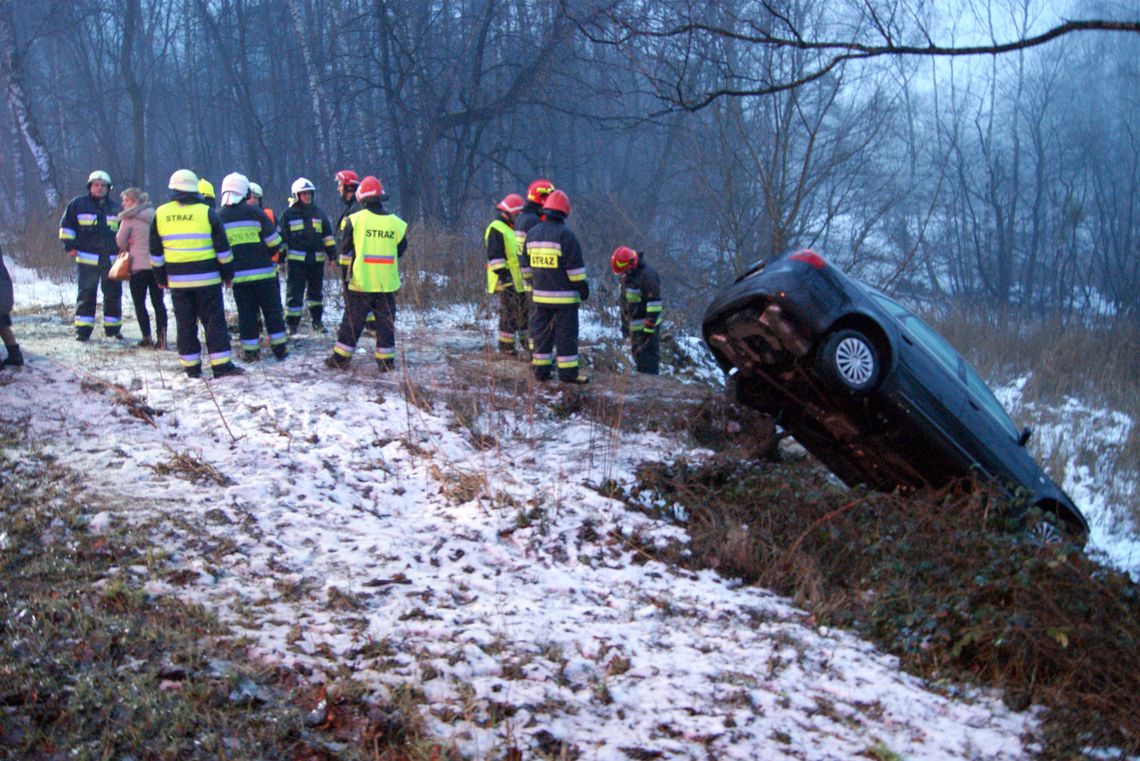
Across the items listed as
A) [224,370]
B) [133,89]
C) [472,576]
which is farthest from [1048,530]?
[133,89]

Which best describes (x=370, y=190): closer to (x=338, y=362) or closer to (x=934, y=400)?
(x=338, y=362)

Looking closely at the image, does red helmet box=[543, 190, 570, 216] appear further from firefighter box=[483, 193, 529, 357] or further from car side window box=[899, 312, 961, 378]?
car side window box=[899, 312, 961, 378]

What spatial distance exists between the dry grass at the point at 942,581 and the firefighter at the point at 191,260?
185 inches

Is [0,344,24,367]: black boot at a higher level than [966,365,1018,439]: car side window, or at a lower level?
higher

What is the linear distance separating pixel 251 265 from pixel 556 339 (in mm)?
3271

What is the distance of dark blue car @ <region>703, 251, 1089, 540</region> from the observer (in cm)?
632

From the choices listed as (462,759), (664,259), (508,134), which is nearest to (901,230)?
(508,134)

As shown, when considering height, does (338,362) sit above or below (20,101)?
below

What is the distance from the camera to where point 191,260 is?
8570mm

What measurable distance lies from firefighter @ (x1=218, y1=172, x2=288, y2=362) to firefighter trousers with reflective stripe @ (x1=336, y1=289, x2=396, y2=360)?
3.15 feet

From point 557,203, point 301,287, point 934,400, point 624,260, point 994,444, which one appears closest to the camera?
point 934,400

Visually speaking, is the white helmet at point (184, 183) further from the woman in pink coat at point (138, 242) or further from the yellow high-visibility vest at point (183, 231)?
the woman in pink coat at point (138, 242)

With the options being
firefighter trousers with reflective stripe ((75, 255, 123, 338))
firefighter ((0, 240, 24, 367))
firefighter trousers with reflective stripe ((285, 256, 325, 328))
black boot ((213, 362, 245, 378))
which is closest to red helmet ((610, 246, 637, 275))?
firefighter trousers with reflective stripe ((285, 256, 325, 328))

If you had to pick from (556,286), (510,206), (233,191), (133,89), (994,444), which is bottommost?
(994,444)
